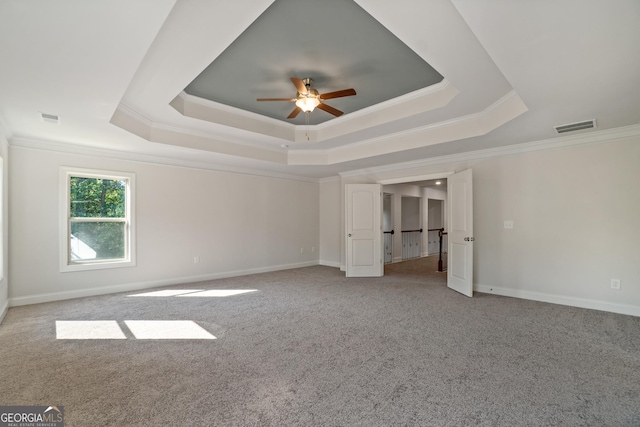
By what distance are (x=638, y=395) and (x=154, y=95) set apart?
524 cm

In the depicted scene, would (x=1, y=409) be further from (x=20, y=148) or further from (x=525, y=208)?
(x=525, y=208)

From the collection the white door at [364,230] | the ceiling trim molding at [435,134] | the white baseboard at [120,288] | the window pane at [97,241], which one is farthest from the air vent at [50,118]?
the white door at [364,230]

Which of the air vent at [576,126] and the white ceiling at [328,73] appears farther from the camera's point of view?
the air vent at [576,126]

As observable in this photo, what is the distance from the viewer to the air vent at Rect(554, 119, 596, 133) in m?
3.75

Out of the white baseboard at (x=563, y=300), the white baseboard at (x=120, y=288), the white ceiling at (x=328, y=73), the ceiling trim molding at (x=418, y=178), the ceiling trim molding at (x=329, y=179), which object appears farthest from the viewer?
the ceiling trim molding at (x=329, y=179)

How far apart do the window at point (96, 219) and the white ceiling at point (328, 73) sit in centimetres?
55

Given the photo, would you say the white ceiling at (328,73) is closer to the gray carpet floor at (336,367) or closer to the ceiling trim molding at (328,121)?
the ceiling trim molding at (328,121)

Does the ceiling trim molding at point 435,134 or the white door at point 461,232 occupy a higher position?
the ceiling trim molding at point 435,134

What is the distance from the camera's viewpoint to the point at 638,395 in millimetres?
2105

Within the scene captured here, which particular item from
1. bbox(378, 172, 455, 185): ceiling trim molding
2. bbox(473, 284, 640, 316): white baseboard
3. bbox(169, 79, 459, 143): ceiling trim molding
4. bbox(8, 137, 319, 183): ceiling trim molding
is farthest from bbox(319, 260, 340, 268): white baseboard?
bbox(169, 79, 459, 143): ceiling trim molding

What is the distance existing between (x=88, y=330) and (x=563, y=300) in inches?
246

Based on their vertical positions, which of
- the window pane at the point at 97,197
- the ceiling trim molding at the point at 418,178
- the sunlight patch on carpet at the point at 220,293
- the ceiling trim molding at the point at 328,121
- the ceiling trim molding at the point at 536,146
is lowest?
the sunlight patch on carpet at the point at 220,293

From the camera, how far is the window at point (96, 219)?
185 inches

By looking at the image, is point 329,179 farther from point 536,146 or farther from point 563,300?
point 563,300
